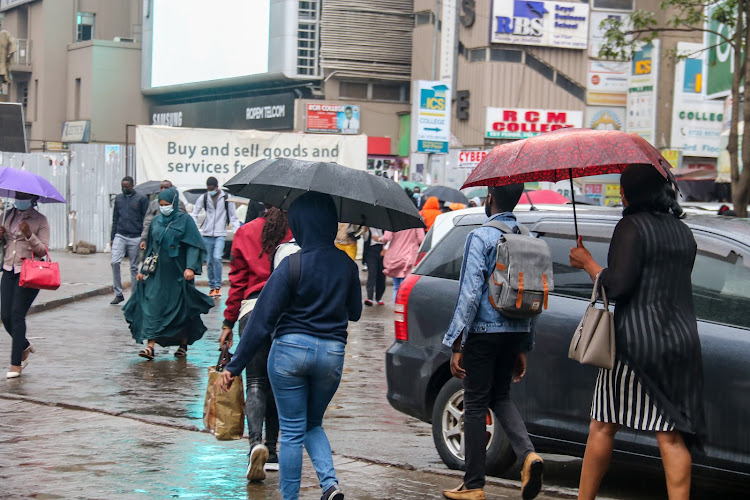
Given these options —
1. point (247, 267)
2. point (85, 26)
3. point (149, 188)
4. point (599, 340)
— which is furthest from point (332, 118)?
point (599, 340)

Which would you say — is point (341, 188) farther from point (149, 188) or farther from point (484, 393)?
point (149, 188)

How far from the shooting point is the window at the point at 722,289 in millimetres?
5766

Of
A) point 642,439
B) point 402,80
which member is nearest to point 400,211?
point 642,439

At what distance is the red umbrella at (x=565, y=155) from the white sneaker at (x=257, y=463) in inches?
73.1

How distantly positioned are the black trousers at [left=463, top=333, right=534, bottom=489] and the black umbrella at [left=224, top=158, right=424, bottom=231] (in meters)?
0.75

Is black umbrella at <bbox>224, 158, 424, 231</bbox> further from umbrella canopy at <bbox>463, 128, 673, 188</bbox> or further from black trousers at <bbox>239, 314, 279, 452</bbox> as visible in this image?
black trousers at <bbox>239, 314, 279, 452</bbox>

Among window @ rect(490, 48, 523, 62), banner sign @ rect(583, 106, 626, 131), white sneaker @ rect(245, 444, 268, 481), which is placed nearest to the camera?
white sneaker @ rect(245, 444, 268, 481)

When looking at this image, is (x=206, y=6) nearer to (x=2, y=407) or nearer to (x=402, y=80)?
(x=402, y=80)

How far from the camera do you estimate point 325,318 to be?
5.18m

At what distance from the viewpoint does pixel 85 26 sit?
63.2 meters

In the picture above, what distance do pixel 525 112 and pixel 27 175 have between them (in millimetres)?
37765

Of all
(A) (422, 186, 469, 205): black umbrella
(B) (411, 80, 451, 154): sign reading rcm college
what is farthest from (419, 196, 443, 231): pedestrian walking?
(B) (411, 80, 451, 154): sign reading rcm college

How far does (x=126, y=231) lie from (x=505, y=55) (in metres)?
30.9

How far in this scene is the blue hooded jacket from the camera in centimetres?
514
